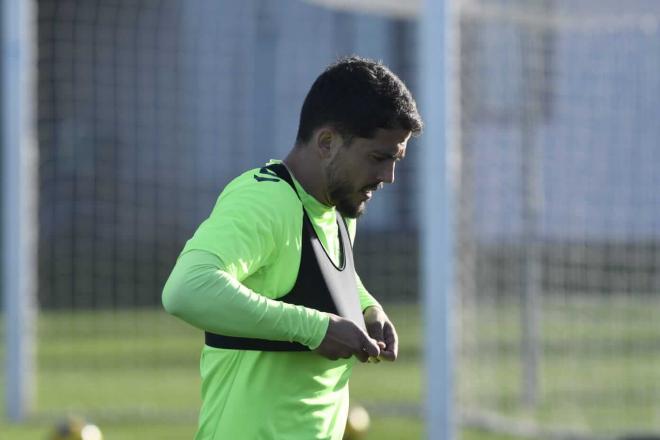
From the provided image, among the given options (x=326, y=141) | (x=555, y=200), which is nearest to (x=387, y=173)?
(x=326, y=141)

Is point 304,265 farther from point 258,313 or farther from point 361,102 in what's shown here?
point 361,102

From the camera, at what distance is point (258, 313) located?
2914mm

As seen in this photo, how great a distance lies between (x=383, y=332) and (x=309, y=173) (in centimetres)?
49

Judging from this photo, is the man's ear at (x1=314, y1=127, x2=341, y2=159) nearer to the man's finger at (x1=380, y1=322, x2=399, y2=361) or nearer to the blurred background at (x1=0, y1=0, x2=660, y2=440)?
the man's finger at (x1=380, y1=322, x2=399, y2=361)

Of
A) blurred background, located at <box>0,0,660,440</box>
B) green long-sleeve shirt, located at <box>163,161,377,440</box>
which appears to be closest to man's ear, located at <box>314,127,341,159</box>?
green long-sleeve shirt, located at <box>163,161,377,440</box>

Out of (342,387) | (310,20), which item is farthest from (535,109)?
(310,20)

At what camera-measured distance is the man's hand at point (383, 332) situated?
334 cm

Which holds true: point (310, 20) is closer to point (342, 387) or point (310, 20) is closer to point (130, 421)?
point (130, 421)

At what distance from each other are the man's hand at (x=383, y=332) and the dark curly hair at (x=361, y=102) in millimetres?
541

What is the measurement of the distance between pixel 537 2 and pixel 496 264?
6.72ft

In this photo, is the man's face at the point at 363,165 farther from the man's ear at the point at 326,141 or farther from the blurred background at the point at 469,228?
the blurred background at the point at 469,228

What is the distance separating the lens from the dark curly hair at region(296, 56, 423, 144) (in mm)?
3174

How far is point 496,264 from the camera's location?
394 inches

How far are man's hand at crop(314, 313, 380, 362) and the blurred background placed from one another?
174 inches
